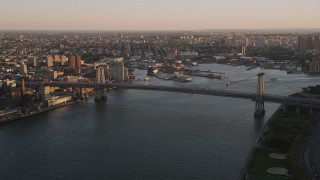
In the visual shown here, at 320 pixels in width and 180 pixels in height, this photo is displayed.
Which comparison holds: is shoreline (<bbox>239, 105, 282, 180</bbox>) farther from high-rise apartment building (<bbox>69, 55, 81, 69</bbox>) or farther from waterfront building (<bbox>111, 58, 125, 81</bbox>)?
high-rise apartment building (<bbox>69, 55, 81, 69</bbox>)

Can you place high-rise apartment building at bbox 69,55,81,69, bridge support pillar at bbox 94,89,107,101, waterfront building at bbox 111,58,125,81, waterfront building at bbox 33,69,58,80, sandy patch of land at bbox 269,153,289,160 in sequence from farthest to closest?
high-rise apartment building at bbox 69,55,81,69
waterfront building at bbox 111,58,125,81
waterfront building at bbox 33,69,58,80
bridge support pillar at bbox 94,89,107,101
sandy patch of land at bbox 269,153,289,160

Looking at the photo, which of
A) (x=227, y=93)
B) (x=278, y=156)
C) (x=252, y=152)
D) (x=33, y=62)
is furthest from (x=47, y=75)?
(x=278, y=156)

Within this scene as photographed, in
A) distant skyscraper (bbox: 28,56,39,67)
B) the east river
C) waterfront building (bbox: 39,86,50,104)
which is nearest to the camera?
the east river

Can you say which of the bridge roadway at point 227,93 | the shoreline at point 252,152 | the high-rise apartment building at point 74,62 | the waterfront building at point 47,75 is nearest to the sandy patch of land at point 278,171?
the shoreline at point 252,152

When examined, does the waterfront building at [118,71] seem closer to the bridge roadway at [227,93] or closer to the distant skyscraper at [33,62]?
the bridge roadway at [227,93]

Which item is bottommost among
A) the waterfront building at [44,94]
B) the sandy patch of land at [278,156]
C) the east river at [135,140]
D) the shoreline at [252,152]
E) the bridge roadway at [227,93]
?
the east river at [135,140]

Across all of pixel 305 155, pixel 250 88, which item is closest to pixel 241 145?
pixel 305 155

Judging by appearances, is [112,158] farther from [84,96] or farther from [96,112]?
[84,96]

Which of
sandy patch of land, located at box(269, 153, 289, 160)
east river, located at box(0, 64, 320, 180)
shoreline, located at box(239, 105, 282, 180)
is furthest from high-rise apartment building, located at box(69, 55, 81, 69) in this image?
sandy patch of land, located at box(269, 153, 289, 160)
